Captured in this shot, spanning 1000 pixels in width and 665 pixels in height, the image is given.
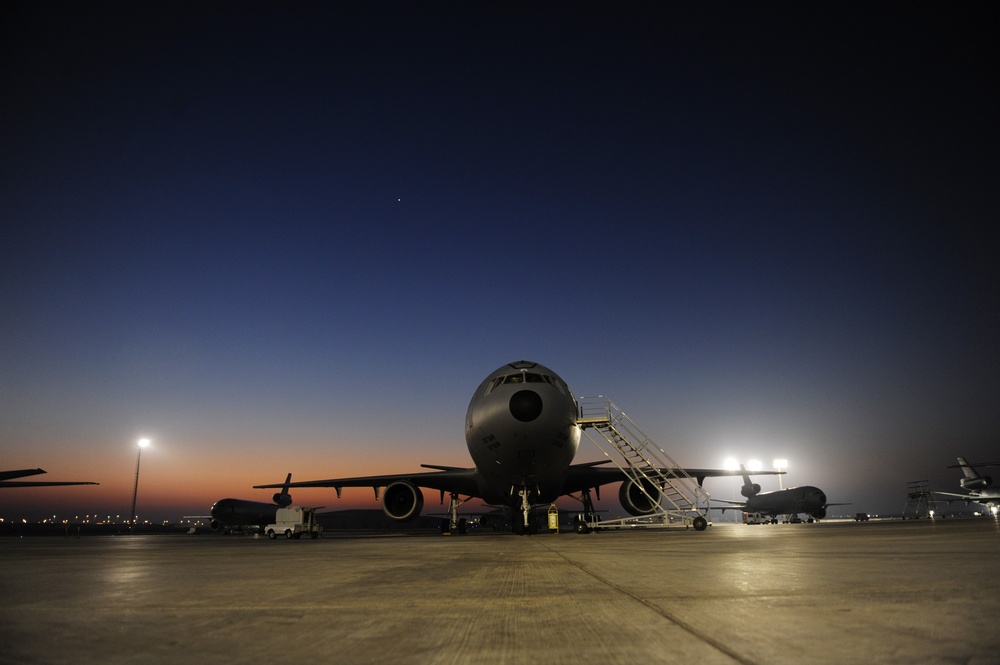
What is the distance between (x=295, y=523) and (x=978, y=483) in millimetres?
60167

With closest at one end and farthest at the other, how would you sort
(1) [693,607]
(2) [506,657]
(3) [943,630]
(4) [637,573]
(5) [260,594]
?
(2) [506,657]
(3) [943,630]
(1) [693,607]
(5) [260,594]
(4) [637,573]

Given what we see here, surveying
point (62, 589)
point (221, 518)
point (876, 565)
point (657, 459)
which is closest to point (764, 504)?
point (657, 459)

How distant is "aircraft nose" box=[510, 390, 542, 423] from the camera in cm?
1402

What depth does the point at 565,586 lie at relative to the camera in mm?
3879

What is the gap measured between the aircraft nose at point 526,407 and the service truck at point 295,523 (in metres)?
12.2

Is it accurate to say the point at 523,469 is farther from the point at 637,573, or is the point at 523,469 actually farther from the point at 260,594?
the point at 260,594

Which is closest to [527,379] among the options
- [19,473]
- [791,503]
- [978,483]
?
[19,473]

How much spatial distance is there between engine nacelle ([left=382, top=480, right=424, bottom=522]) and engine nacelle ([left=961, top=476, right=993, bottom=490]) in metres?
56.8

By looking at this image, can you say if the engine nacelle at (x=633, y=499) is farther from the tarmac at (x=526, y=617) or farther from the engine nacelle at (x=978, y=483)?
the engine nacelle at (x=978, y=483)

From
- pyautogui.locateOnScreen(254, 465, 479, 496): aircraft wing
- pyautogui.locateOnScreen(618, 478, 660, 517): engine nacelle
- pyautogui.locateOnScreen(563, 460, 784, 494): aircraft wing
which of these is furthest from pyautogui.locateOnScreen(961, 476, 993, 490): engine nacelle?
pyautogui.locateOnScreen(254, 465, 479, 496): aircraft wing

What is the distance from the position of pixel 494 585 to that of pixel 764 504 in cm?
6317

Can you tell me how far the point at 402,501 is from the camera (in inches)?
791

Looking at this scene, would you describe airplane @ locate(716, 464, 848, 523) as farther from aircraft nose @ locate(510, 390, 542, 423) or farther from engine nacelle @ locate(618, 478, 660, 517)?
aircraft nose @ locate(510, 390, 542, 423)

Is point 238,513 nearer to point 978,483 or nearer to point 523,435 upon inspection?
point 523,435
